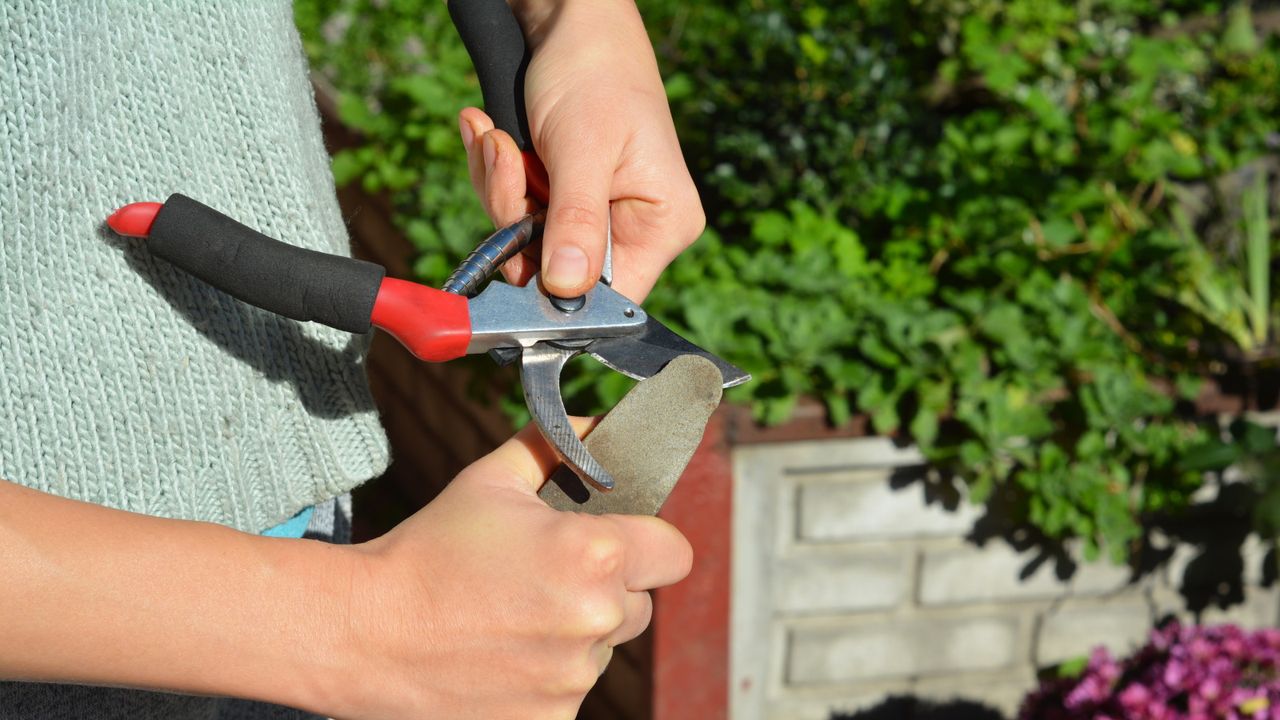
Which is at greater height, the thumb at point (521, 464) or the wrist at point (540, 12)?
the wrist at point (540, 12)

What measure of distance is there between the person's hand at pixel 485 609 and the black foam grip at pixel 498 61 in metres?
0.61

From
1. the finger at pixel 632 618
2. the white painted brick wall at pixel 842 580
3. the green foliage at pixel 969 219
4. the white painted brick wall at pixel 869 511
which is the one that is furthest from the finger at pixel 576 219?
the white painted brick wall at pixel 842 580

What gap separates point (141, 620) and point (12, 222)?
1.26 ft

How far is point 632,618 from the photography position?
1007 mm

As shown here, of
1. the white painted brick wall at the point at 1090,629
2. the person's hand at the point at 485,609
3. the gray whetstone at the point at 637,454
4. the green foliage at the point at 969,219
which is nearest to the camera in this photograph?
the person's hand at the point at 485,609

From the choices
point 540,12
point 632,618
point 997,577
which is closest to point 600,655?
point 632,618

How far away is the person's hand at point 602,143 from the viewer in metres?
1.30

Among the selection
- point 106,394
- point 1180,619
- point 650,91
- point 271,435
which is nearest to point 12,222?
point 106,394

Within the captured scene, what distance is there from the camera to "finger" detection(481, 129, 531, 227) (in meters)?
1.36

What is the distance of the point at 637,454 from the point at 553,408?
91 millimetres

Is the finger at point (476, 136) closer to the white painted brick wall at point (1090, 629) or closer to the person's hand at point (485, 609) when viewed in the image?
the person's hand at point (485, 609)

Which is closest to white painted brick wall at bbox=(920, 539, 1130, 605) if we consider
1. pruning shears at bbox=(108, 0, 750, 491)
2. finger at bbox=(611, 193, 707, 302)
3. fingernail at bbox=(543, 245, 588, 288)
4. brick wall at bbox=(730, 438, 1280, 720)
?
brick wall at bbox=(730, 438, 1280, 720)

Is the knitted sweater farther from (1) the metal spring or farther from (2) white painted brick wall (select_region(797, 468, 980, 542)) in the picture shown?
(2) white painted brick wall (select_region(797, 468, 980, 542))

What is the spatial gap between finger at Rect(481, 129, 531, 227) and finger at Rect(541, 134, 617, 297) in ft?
0.25
